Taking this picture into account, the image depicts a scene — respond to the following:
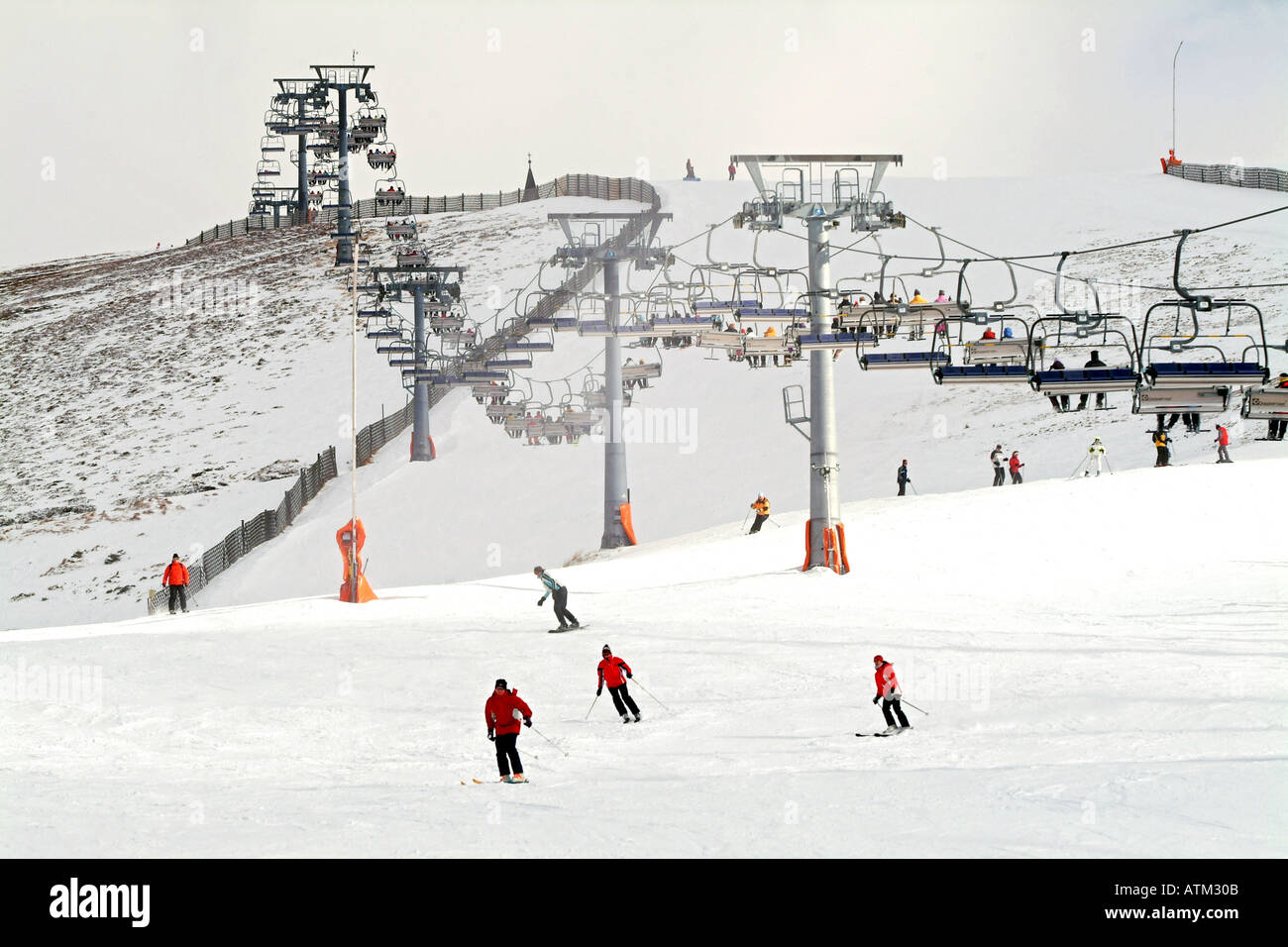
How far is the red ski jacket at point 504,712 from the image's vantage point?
45.9 feet

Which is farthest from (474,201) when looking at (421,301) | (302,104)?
(421,301)

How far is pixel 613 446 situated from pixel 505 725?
2269 cm

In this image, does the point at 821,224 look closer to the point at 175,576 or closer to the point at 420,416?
the point at 175,576

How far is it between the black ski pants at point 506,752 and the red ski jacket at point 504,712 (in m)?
0.07

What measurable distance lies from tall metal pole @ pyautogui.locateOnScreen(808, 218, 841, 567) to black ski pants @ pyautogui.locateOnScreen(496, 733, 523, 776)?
43.6ft

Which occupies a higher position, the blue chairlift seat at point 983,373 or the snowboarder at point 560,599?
the blue chairlift seat at point 983,373

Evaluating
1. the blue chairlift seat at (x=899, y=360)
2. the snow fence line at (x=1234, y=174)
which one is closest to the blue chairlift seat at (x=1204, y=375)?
the blue chairlift seat at (x=899, y=360)

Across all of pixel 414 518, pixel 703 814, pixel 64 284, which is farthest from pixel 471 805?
pixel 64 284

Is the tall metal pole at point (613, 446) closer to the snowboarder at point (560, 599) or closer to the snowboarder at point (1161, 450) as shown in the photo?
the snowboarder at point (1161, 450)

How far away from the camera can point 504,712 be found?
14000mm
